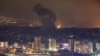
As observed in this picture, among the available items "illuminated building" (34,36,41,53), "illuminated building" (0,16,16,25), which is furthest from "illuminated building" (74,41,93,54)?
"illuminated building" (0,16,16,25)

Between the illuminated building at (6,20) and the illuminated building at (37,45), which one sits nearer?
the illuminated building at (6,20)

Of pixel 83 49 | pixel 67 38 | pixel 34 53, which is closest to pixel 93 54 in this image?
pixel 83 49

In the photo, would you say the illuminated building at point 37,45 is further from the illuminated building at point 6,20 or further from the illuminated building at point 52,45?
the illuminated building at point 6,20

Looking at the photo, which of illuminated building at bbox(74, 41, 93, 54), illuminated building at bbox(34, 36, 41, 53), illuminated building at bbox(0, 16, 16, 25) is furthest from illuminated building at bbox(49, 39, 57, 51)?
illuminated building at bbox(0, 16, 16, 25)

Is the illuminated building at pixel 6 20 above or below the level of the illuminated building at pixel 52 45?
above

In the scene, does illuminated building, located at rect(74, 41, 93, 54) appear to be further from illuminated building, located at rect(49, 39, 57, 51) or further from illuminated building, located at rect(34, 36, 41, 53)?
illuminated building, located at rect(34, 36, 41, 53)

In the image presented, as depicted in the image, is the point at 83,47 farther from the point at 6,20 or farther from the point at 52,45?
the point at 6,20

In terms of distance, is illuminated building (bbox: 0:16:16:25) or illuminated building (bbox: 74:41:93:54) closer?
illuminated building (bbox: 0:16:16:25)

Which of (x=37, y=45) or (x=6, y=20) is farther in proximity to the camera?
(x=37, y=45)

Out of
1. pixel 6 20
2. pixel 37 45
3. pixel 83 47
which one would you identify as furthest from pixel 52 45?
pixel 6 20

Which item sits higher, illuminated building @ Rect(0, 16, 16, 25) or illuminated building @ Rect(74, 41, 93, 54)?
illuminated building @ Rect(0, 16, 16, 25)

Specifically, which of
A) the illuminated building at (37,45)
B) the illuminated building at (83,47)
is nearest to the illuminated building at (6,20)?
the illuminated building at (37,45)

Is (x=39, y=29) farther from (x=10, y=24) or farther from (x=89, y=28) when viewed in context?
(x=89, y=28)
